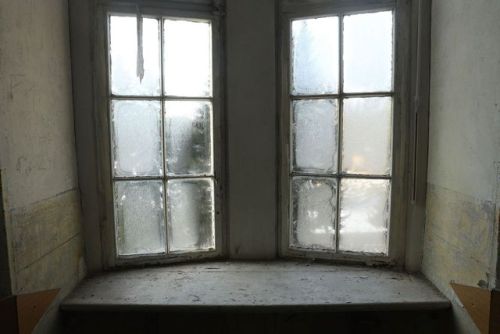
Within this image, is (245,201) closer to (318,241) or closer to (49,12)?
(318,241)

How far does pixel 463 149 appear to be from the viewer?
1.33 meters

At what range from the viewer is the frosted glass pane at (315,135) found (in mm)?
1731

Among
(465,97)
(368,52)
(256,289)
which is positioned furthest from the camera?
(368,52)

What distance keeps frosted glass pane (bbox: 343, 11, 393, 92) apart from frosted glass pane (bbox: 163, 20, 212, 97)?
64 cm

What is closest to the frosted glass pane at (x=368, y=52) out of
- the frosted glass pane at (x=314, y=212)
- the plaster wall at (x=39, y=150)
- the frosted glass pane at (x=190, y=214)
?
the frosted glass pane at (x=314, y=212)

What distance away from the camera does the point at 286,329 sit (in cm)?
155

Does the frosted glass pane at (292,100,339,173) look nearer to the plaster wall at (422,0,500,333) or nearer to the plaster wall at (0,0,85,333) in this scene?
the plaster wall at (422,0,500,333)

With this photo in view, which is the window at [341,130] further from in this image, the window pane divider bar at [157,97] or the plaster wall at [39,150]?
the plaster wall at [39,150]

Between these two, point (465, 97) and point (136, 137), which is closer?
point (465, 97)

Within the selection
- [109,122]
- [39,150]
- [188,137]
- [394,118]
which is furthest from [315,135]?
[39,150]

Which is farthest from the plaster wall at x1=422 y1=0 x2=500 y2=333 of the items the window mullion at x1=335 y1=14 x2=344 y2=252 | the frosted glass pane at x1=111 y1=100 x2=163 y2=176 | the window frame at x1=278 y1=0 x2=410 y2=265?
the frosted glass pane at x1=111 y1=100 x2=163 y2=176

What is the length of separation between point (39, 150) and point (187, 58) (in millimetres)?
753

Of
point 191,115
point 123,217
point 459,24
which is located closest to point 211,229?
point 123,217

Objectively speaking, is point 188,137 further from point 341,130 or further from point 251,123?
point 341,130
